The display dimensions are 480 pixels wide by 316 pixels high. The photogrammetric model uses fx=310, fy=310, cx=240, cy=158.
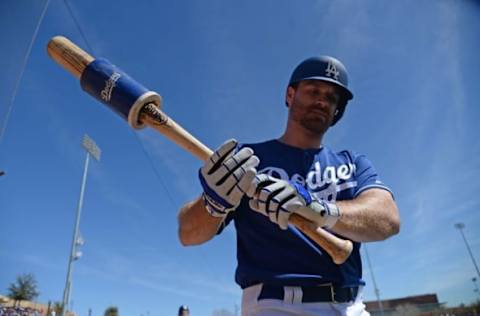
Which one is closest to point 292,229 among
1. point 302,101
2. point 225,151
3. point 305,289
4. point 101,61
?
point 305,289

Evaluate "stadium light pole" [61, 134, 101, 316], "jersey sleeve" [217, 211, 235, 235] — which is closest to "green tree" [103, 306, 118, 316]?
"stadium light pole" [61, 134, 101, 316]

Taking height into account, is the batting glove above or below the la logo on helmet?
below

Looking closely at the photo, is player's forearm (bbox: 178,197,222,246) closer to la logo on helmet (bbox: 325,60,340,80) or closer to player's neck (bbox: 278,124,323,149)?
player's neck (bbox: 278,124,323,149)

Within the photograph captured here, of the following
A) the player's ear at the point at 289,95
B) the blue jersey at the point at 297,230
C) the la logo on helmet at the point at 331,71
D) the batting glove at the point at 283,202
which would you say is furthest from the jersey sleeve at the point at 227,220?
the la logo on helmet at the point at 331,71

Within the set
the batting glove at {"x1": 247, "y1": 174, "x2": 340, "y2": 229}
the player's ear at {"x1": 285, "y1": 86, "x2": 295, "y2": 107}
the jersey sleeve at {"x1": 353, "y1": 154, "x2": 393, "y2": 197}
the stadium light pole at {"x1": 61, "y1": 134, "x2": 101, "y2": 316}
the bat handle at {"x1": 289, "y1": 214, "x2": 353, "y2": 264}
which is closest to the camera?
the batting glove at {"x1": 247, "y1": 174, "x2": 340, "y2": 229}

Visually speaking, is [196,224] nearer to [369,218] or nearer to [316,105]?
[369,218]

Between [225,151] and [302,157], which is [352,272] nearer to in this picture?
[302,157]

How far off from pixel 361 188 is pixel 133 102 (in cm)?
132

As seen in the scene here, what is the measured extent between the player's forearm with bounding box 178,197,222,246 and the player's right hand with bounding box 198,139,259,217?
386 millimetres

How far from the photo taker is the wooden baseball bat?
138 cm

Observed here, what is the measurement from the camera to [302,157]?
198cm

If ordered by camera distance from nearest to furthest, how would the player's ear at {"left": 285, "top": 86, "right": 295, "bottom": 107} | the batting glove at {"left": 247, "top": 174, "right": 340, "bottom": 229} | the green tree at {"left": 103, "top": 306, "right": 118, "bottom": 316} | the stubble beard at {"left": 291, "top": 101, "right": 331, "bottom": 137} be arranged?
1. the batting glove at {"left": 247, "top": 174, "right": 340, "bottom": 229}
2. the stubble beard at {"left": 291, "top": 101, "right": 331, "bottom": 137}
3. the player's ear at {"left": 285, "top": 86, "right": 295, "bottom": 107}
4. the green tree at {"left": 103, "top": 306, "right": 118, "bottom": 316}

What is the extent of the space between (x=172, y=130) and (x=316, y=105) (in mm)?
1001

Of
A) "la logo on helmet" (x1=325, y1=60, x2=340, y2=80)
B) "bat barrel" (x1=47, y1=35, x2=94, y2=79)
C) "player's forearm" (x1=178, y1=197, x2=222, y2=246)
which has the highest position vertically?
"la logo on helmet" (x1=325, y1=60, x2=340, y2=80)
